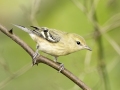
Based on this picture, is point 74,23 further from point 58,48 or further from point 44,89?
point 58,48

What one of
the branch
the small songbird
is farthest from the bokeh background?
the branch

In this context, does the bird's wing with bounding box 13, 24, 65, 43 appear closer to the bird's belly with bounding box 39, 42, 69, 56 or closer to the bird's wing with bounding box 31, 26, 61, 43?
the bird's wing with bounding box 31, 26, 61, 43

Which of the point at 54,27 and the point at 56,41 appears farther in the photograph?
the point at 54,27

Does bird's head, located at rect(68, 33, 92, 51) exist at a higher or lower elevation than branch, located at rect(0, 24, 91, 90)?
higher

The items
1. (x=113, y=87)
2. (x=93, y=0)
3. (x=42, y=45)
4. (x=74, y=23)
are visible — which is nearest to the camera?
(x=42, y=45)

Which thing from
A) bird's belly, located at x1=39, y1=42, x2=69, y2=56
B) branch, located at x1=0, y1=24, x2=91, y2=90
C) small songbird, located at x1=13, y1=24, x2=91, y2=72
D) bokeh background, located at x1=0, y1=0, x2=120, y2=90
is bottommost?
branch, located at x1=0, y1=24, x2=91, y2=90

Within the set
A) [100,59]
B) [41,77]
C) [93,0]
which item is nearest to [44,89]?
[41,77]

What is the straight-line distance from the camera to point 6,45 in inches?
334

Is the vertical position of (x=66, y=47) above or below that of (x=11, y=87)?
below

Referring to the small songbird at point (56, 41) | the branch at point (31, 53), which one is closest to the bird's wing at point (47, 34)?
the small songbird at point (56, 41)

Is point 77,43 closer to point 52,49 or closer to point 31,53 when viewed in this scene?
point 52,49

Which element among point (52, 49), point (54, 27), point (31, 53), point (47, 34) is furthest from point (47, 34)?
point (54, 27)

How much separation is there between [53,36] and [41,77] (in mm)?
3161

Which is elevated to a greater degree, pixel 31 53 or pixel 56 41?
pixel 56 41
